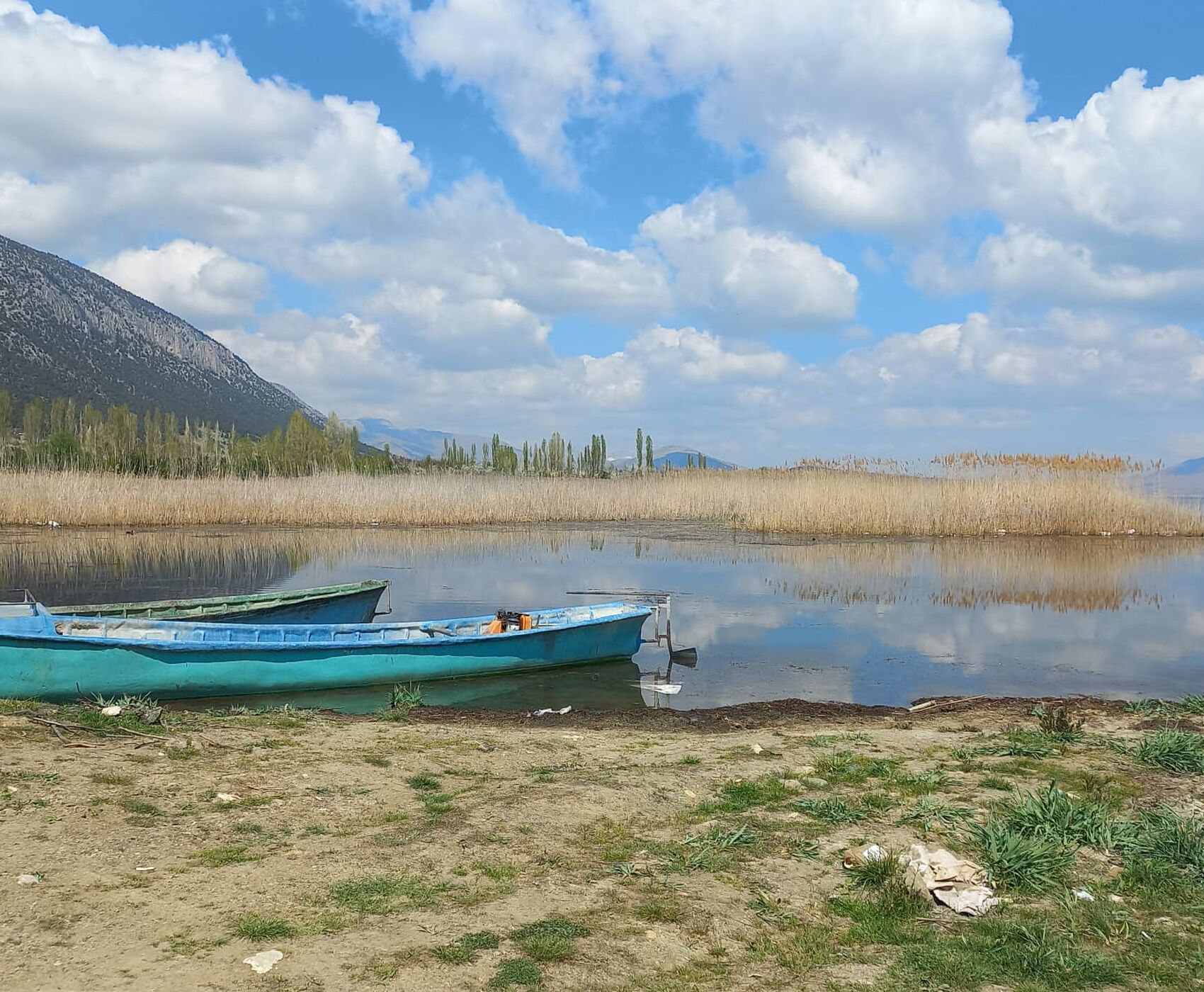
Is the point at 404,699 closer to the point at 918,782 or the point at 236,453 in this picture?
the point at 918,782

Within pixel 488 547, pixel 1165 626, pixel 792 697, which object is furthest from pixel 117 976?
pixel 488 547

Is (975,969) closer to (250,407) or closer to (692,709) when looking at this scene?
(692,709)

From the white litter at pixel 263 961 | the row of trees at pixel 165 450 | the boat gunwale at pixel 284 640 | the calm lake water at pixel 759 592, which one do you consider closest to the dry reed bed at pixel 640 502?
the calm lake water at pixel 759 592

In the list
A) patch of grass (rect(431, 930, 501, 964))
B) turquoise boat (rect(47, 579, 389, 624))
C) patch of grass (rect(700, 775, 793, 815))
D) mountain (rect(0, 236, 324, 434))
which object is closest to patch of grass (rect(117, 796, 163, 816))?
patch of grass (rect(431, 930, 501, 964))

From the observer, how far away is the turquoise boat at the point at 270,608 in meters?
12.0

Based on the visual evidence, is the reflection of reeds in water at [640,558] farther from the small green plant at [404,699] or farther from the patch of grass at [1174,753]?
the patch of grass at [1174,753]

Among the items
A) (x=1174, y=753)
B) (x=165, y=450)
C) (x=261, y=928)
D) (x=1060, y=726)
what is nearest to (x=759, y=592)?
(x=1060, y=726)

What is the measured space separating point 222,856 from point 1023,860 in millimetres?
4097

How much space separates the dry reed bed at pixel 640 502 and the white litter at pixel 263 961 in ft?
80.8

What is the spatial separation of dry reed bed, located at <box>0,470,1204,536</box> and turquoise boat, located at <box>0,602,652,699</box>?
1676cm

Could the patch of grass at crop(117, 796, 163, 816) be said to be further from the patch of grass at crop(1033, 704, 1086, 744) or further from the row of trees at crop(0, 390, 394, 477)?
the row of trees at crop(0, 390, 394, 477)

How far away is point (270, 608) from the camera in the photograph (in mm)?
12477

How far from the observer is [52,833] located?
503 cm

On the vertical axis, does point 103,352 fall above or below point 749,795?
above
